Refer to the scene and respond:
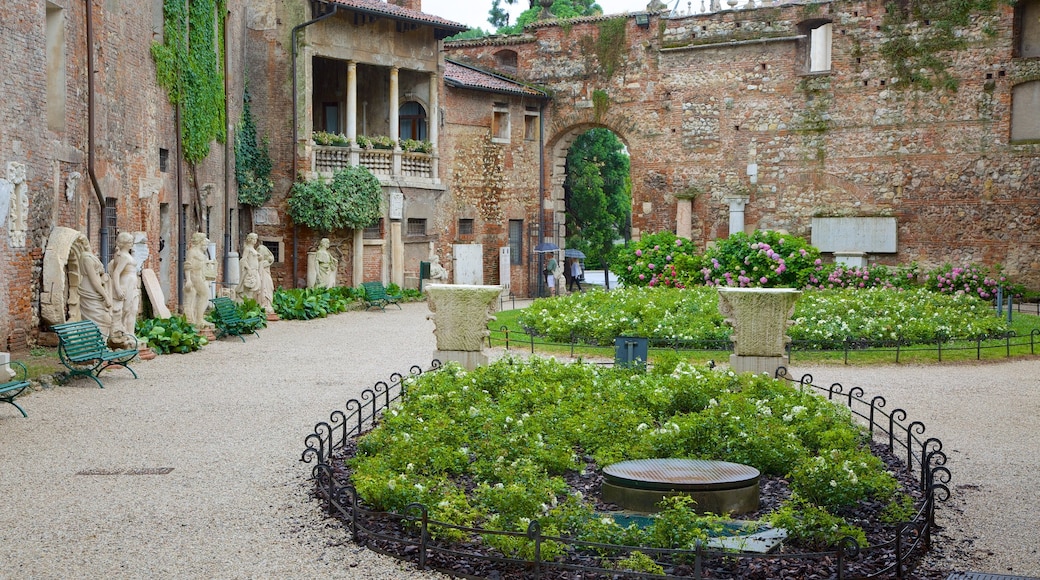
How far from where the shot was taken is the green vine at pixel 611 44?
32281mm

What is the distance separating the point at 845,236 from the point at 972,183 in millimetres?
3367

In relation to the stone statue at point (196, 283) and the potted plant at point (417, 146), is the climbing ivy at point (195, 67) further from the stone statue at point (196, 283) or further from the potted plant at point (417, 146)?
the potted plant at point (417, 146)

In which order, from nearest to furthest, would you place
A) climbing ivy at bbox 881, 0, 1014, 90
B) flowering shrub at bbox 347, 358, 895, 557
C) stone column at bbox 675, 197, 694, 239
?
1. flowering shrub at bbox 347, 358, 895, 557
2. climbing ivy at bbox 881, 0, 1014, 90
3. stone column at bbox 675, 197, 694, 239

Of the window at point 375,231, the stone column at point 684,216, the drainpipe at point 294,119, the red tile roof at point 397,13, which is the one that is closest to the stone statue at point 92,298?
the drainpipe at point 294,119

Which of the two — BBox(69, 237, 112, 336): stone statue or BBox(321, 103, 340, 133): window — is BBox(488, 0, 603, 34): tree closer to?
BBox(321, 103, 340, 133): window

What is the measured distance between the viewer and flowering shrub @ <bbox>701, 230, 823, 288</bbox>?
906 inches

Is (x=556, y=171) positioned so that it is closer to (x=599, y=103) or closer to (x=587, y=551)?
(x=599, y=103)

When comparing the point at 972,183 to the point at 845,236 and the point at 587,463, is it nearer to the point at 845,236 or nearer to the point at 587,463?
the point at 845,236

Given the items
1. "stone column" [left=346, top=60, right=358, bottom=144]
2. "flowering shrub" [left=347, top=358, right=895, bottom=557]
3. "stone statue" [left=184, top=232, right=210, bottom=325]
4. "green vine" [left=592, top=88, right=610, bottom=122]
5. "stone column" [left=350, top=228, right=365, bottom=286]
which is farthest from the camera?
"green vine" [left=592, top=88, right=610, bottom=122]

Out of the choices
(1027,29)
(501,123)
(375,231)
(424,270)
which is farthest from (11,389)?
(1027,29)

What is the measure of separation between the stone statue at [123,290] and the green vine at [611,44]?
64.6 ft

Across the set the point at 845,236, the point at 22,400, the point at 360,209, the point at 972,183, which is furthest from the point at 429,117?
the point at 22,400

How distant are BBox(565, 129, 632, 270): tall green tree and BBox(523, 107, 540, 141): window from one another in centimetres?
811

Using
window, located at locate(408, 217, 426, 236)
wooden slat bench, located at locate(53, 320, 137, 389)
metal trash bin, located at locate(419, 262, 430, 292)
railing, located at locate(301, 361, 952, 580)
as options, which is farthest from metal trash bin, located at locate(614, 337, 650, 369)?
window, located at locate(408, 217, 426, 236)
